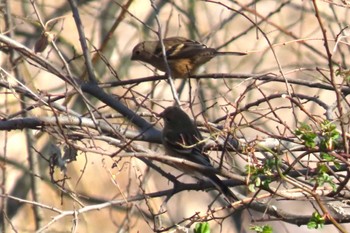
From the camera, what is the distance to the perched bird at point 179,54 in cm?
643

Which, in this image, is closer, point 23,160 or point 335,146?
point 335,146

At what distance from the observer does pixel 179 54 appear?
6465 millimetres

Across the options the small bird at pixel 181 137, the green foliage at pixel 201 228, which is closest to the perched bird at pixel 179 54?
the small bird at pixel 181 137

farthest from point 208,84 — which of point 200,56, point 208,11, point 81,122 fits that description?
point 81,122

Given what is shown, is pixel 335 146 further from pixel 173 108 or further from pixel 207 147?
pixel 173 108

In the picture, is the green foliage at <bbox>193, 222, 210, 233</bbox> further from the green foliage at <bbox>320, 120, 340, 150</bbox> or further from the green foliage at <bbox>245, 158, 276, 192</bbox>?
the green foliage at <bbox>320, 120, 340, 150</bbox>

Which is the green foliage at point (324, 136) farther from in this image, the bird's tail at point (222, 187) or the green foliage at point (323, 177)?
the bird's tail at point (222, 187)

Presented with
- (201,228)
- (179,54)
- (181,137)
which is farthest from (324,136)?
(179,54)

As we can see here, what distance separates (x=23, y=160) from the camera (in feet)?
27.8

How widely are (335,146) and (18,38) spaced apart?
219 inches

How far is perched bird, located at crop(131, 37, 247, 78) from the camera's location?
253 inches

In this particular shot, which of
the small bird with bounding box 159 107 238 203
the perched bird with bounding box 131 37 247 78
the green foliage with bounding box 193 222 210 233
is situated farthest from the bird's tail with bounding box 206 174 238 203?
the perched bird with bounding box 131 37 247 78

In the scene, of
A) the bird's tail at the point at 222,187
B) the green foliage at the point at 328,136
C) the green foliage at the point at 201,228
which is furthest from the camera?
the bird's tail at the point at 222,187

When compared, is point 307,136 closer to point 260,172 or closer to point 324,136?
point 324,136
